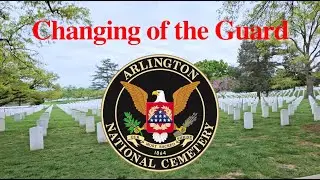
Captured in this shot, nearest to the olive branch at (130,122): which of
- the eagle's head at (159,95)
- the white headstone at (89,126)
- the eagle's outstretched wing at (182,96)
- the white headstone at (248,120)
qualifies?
the eagle's head at (159,95)

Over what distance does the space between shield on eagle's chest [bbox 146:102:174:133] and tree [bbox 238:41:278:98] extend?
28520 mm

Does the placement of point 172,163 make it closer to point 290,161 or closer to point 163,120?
point 163,120

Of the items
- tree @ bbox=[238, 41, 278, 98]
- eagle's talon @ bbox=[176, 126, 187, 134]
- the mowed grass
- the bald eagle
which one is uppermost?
tree @ bbox=[238, 41, 278, 98]

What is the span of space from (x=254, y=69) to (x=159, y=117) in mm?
31108

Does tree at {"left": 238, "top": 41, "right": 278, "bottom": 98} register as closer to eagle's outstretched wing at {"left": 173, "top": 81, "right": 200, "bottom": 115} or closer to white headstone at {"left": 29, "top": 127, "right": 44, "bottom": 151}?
white headstone at {"left": 29, "top": 127, "right": 44, "bottom": 151}

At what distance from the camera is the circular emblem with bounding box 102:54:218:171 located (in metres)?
5.09

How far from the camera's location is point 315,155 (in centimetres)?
711

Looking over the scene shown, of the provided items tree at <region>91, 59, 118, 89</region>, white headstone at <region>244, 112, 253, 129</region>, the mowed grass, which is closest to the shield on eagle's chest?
Result: the mowed grass

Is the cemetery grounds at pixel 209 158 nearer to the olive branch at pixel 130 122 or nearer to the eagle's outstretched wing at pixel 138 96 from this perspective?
the olive branch at pixel 130 122

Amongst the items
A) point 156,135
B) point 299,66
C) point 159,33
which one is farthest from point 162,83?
point 299,66

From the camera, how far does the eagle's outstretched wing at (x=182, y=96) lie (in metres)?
Result: 5.14

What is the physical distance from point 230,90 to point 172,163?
121 ft

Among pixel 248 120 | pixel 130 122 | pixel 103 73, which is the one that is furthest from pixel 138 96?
pixel 103 73

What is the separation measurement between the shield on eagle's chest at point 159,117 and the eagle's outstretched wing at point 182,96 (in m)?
0.09
